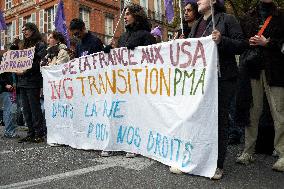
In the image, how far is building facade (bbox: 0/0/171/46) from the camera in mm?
30656

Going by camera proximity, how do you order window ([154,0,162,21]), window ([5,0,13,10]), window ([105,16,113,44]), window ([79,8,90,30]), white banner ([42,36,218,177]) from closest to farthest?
white banner ([42,36,218,177])
window ([79,8,90,30])
window ([105,16,113,44])
window ([5,0,13,10])
window ([154,0,162,21])

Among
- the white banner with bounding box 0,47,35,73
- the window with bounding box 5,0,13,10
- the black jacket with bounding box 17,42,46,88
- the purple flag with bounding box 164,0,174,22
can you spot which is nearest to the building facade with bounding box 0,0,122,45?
the window with bounding box 5,0,13,10

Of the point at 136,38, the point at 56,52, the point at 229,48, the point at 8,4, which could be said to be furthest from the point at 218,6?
the point at 8,4

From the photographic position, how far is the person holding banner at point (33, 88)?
6.53 m

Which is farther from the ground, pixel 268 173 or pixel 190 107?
pixel 190 107

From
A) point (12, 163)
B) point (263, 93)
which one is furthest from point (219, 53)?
point (12, 163)

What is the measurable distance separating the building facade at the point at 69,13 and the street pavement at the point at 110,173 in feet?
81.2

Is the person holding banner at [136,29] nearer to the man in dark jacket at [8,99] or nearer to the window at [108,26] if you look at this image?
the man in dark jacket at [8,99]

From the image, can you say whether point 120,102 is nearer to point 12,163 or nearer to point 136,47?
point 136,47

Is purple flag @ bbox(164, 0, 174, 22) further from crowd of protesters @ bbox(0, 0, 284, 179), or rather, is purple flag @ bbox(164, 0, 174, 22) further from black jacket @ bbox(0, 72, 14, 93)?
black jacket @ bbox(0, 72, 14, 93)

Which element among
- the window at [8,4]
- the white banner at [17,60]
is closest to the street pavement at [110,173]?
the white banner at [17,60]

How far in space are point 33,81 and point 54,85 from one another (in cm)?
53

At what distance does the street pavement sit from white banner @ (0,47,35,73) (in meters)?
1.87

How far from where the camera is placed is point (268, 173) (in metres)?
3.98
